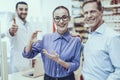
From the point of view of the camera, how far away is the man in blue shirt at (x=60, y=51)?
1.94m

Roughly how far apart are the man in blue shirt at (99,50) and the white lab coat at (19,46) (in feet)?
3.36

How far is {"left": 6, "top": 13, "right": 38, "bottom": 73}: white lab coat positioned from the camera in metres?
2.64

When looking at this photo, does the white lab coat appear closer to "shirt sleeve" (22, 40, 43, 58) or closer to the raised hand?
the raised hand

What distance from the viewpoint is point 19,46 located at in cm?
264

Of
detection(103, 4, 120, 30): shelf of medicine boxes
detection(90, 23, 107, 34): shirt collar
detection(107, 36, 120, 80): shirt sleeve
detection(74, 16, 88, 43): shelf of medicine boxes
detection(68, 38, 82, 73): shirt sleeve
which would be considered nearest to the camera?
detection(107, 36, 120, 80): shirt sleeve

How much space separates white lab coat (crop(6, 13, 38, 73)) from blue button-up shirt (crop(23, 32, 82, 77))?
65 cm

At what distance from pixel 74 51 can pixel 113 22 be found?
863 mm

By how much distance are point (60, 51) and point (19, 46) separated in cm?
83


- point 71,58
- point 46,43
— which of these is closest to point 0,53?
point 46,43

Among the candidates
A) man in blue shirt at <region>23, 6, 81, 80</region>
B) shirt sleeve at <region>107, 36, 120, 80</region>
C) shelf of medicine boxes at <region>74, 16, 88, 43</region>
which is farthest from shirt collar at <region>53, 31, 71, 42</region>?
shelf of medicine boxes at <region>74, 16, 88, 43</region>

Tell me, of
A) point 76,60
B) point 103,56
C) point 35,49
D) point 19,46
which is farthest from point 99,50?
point 19,46

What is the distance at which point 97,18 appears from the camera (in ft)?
5.82

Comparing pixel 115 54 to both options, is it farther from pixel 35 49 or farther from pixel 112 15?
pixel 112 15

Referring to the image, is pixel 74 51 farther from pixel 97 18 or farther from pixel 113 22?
pixel 113 22
